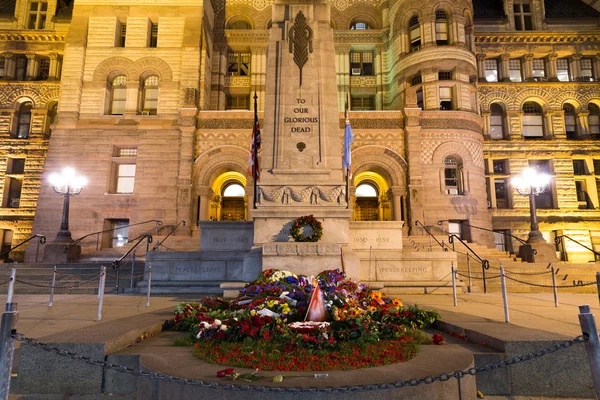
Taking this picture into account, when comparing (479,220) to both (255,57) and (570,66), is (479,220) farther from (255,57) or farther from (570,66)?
(255,57)

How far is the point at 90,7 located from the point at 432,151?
27.2 meters

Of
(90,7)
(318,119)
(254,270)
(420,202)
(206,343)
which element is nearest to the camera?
(206,343)

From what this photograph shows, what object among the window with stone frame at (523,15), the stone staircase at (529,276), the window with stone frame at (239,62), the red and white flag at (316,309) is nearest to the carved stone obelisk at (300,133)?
the stone staircase at (529,276)

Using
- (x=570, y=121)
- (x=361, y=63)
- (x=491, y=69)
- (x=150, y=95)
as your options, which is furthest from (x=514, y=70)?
(x=150, y=95)

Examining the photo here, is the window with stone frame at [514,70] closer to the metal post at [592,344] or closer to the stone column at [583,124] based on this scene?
the stone column at [583,124]

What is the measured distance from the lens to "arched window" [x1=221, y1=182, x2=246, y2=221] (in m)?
29.4

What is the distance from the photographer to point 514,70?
113 ft

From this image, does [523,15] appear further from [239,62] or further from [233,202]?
[233,202]

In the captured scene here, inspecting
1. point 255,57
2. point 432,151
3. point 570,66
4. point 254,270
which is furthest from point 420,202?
point 570,66

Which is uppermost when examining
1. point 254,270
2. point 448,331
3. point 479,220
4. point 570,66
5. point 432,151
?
point 570,66

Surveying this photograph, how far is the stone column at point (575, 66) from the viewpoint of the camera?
33.4 m

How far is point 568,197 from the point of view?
30.9 metres

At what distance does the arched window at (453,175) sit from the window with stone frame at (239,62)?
18182 millimetres

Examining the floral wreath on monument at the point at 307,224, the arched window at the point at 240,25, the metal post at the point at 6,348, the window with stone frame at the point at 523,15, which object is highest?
the window with stone frame at the point at 523,15
